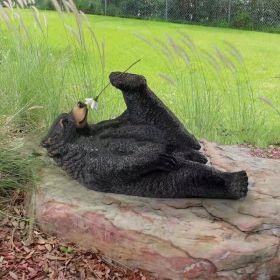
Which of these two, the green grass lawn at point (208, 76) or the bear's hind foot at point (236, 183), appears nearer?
the bear's hind foot at point (236, 183)

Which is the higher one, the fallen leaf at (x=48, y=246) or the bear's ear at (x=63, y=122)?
the bear's ear at (x=63, y=122)

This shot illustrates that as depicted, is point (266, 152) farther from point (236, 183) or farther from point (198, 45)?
point (198, 45)

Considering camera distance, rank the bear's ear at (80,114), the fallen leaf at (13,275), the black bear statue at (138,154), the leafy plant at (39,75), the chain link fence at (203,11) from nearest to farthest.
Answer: the fallen leaf at (13,275) < the black bear statue at (138,154) < the bear's ear at (80,114) < the leafy plant at (39,75) < the chain link fence at (203,11)

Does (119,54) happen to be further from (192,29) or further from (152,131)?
(152,131)

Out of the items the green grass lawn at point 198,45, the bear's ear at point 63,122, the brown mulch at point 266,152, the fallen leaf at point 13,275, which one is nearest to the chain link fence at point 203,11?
the green grass lawn at point 198,45

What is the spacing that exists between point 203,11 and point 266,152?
45.8 ft

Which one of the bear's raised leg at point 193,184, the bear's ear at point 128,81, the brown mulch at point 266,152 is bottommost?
the brown mulch at point 266,152

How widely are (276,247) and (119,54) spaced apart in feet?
29.3

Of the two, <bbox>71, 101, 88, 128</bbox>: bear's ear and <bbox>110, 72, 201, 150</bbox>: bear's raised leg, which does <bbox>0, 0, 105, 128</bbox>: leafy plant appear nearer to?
<bbox>71, 101, 88, 128</bbox>: bear's ear

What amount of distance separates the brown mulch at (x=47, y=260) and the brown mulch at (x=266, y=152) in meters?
2.27

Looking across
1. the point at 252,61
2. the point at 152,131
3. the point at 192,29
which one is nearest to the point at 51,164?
the point at 152,131

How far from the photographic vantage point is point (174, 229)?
99.7 inches

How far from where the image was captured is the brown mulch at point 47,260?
2.62 m

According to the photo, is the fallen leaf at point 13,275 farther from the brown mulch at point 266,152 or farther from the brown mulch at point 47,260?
the brown mulch at point 266,152
